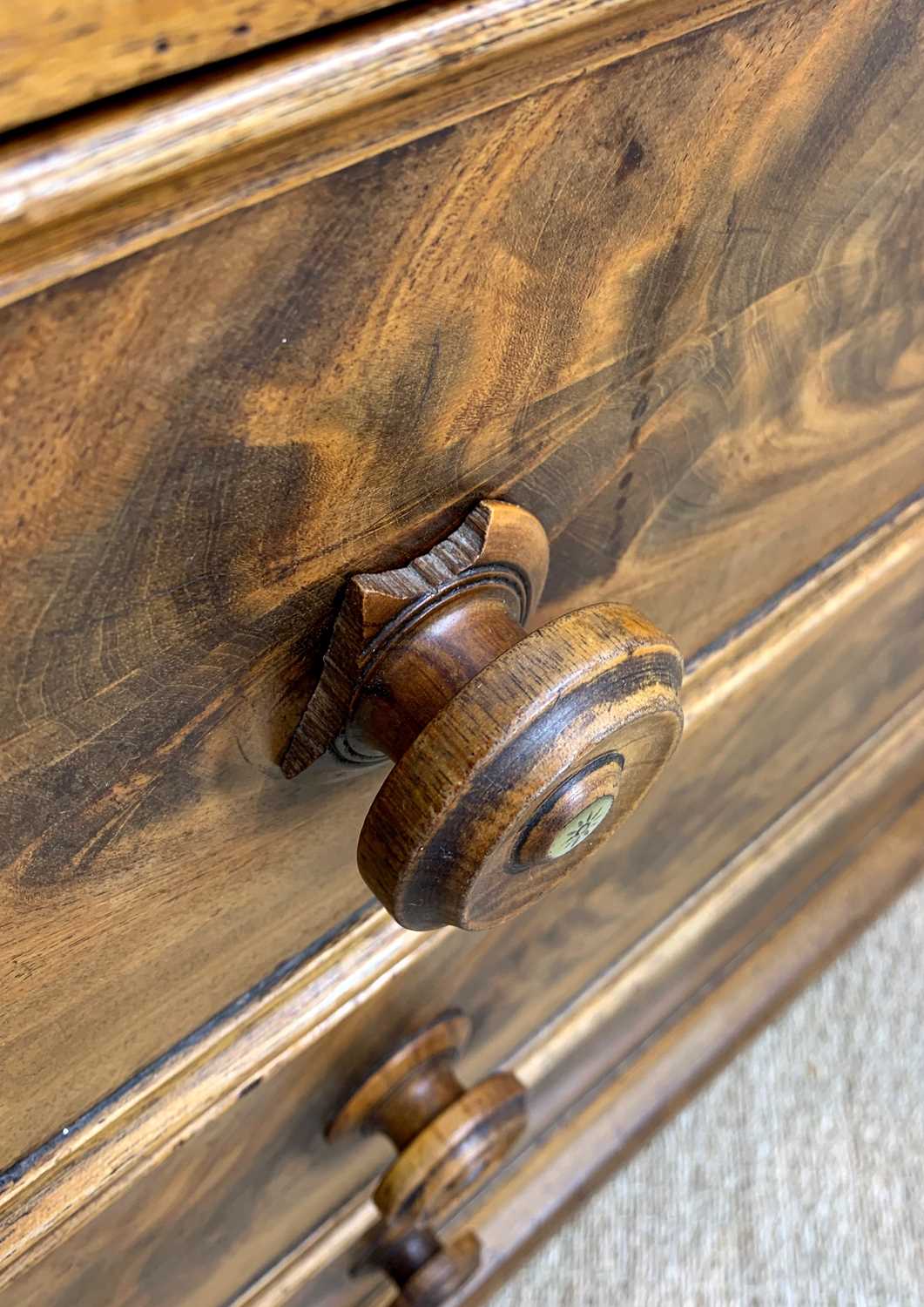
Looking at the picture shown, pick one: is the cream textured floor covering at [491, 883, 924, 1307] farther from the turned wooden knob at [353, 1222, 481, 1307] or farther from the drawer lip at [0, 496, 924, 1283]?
the drawer lip at [0, 496, 924, 1283]

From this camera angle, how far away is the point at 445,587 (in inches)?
10.4

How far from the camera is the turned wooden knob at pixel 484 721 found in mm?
235

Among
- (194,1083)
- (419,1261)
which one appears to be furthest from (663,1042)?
(194,1083)

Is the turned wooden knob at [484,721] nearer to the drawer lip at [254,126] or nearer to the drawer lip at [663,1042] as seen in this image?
the drawer lip at [254,126]

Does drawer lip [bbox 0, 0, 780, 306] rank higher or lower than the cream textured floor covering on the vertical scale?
higher

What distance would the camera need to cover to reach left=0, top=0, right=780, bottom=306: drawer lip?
0.15 metres

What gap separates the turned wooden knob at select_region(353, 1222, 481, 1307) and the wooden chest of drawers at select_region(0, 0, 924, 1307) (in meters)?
0.07

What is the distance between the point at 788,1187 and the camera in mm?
790

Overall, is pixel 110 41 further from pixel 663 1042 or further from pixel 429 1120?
pixel 663 1042

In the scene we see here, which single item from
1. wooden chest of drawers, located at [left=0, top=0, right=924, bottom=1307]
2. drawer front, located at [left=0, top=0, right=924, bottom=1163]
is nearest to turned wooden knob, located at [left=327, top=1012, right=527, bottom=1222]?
A: wooden chest of drawers, located at [left=0, top=0, right=924, bottom=1307]

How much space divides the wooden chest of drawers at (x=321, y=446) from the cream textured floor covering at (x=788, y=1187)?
1.12ft

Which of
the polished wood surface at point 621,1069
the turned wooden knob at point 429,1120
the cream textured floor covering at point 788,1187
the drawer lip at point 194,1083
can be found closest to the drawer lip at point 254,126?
the drawer lip at point 194,1083

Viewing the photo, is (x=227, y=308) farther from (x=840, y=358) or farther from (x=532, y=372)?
(x=840, y=358)

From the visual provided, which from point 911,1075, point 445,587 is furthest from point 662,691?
point 911,1075
